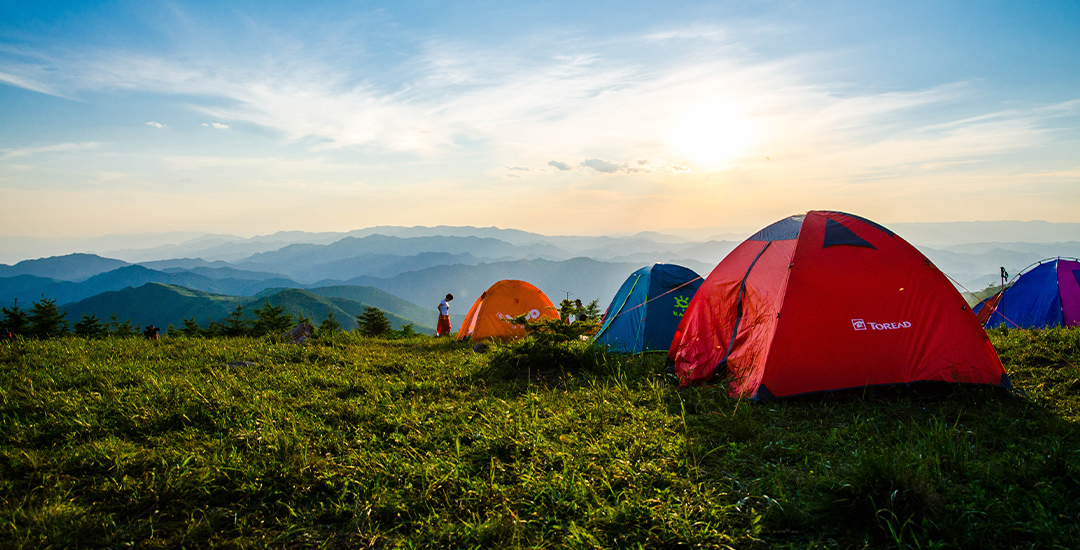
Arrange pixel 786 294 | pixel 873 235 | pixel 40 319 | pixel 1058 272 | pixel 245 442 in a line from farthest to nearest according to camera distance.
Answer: pixel 40 319 → pixel 1058 272 → pixel 873 235 → pixel 786 294 → pixel 245 442

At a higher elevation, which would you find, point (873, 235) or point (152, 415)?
point (873, 235)

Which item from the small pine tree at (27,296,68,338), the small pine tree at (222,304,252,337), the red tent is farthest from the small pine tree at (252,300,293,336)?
the red tent

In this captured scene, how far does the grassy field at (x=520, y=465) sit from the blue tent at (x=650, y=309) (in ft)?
12.4

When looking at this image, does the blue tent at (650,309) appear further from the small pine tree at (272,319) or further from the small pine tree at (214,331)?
the small pine tree at (272,319)

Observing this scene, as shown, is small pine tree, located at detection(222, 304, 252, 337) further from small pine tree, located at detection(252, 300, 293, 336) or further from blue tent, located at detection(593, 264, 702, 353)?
blue tent, located at detection(593, 264, 702, 353)

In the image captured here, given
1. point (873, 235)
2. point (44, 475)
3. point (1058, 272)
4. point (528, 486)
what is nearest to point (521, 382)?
point (528, 486)

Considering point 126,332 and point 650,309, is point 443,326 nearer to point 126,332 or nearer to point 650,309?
point 126,332

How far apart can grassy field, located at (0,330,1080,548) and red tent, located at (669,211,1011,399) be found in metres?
0.37

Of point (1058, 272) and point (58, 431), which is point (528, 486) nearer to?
point (58, 431)

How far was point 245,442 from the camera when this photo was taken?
4355 millimetres

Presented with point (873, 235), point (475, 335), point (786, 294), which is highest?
point (873, 235)

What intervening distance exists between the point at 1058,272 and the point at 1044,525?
12.5m

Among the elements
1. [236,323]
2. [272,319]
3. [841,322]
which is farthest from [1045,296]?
[236,323]

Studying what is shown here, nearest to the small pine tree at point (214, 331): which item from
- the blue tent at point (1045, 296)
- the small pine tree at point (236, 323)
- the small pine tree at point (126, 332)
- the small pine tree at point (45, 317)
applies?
Answer: the small pine tree at point (236, 323)
